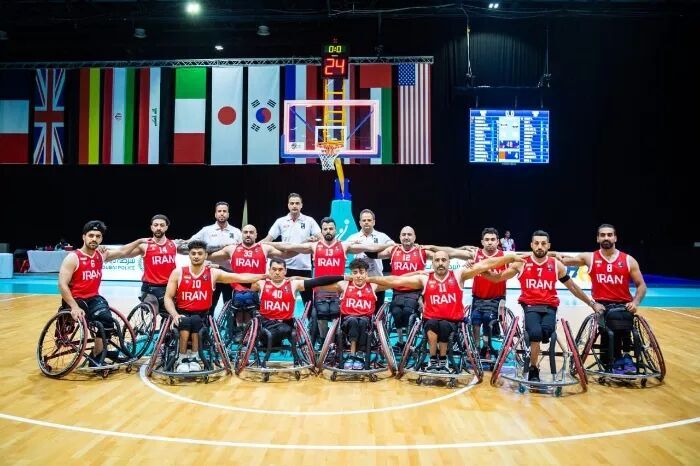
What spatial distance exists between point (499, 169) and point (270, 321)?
31.6ft

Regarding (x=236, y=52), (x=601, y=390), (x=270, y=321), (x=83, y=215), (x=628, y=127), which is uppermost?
(x=236, y=52)

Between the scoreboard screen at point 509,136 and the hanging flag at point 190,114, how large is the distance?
622 centimetres

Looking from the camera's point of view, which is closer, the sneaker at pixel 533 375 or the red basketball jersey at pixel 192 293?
the sneaker at pixel 533 375

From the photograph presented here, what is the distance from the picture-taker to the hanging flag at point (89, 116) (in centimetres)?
1301

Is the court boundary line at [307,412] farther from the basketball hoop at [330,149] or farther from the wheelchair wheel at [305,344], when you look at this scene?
the basketball hoop at [330,149]

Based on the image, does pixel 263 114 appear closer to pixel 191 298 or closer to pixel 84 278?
pixel 84 278

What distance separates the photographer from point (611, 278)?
4742 millimetres

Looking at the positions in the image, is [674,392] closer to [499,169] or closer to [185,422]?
[185,422]

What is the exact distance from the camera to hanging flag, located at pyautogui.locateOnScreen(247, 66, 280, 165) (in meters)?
12.7

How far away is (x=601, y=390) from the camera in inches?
174

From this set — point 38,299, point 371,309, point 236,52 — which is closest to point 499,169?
point 236,52

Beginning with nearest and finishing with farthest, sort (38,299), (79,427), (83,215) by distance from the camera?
(79,427)
(38,299)
(83,215)

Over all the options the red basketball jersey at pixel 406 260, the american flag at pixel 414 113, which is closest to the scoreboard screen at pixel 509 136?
the american flag at pixel 414 113

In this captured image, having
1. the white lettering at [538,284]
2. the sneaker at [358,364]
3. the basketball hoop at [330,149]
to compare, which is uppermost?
the basketball hoop at [330,149]
